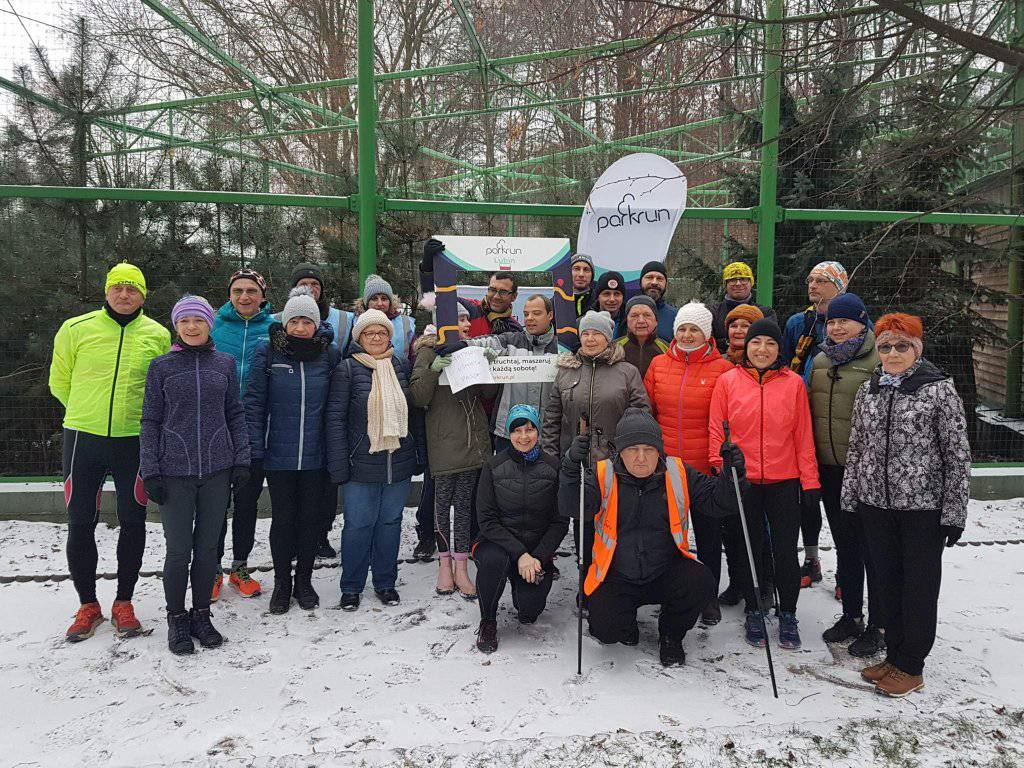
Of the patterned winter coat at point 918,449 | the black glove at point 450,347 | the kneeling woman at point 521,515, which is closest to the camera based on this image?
the patterned winter coat at point 918,449

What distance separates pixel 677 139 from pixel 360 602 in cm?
530

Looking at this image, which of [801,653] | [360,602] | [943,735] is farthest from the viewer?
[360,602]

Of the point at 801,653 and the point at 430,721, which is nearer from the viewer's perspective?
the point at 430,721

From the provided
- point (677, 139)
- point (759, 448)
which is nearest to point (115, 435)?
point (759, 448)

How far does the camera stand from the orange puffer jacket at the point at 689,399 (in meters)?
3.88

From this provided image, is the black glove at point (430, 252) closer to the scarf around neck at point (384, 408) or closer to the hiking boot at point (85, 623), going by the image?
the scarf around neck at point (384, 408)

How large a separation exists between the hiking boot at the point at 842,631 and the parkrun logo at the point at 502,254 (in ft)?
9.50

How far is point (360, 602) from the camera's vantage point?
410 centimetres

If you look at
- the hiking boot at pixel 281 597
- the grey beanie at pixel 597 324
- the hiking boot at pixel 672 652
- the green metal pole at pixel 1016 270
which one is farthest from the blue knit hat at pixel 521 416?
the green metal pole at pixel 1016 270

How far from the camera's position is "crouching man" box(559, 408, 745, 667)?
3398 mm

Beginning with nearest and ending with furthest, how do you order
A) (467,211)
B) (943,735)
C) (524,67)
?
(943,735), (467,211), (524,67)

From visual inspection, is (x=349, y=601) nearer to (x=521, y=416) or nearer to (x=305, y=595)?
(x=305, y=595)

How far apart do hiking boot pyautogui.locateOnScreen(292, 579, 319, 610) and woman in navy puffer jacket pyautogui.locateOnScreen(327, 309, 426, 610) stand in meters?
0.18

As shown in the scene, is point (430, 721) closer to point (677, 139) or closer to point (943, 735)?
point (943, 735)
